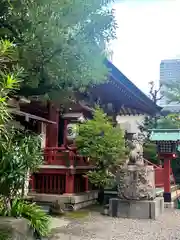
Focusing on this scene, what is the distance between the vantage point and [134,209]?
388 inches

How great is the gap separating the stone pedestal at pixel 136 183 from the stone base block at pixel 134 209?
0.14 meters

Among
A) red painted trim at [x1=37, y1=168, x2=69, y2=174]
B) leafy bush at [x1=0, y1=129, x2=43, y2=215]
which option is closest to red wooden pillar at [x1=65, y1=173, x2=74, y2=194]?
red painted trim at [x1=37, y1=168, x2=69, y2=174]

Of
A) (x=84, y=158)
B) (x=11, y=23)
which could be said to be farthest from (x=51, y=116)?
(x=11, y=23)

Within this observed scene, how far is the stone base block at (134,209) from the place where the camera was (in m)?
9.79

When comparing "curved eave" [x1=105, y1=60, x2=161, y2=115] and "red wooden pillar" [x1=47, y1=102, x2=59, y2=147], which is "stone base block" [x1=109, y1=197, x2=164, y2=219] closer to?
"curved eave" [x1=105, y1=60, x2=161, y2=115]

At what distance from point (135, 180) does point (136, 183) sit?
106 mm

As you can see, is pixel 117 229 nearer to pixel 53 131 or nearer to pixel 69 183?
pixel 69 183

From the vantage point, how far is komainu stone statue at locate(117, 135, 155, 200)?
9.94 meters

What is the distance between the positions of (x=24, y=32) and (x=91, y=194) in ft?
26.7

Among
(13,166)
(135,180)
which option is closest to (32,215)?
(13,166)

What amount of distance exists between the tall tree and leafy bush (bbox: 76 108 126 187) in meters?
5.13

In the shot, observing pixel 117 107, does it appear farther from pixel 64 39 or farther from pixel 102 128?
pixel 64 39

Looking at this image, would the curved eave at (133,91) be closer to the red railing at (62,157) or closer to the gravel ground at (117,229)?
the red railing at (62,157)

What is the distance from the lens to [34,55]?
17.3 feet
